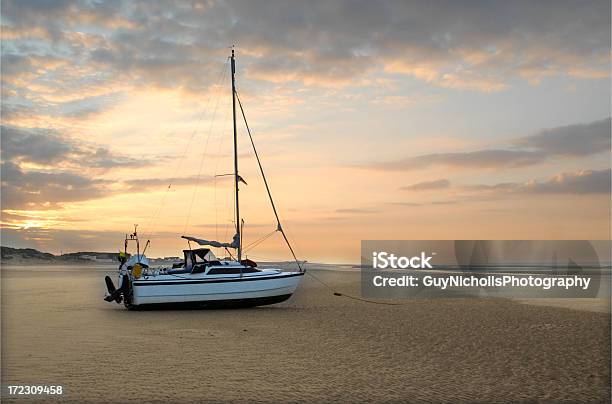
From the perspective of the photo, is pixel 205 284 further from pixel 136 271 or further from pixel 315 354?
pixel 315 354

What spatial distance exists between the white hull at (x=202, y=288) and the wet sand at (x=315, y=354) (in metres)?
0.98

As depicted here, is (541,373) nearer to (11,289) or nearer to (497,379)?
(497,379)

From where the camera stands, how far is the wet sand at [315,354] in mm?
12367

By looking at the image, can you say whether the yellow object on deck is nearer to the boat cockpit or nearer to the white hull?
the white hull

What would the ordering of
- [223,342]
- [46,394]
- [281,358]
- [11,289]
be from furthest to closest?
1. [11,289]
2. [223,342]
3. [281,358]
4. [46,394]

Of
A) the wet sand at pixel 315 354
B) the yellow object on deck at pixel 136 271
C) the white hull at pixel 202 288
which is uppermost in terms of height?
the yellow object on deck at pixel 136 271

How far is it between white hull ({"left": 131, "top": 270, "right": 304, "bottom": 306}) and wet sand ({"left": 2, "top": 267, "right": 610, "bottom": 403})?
0.98 m

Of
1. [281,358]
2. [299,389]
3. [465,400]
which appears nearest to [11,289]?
[281,358]

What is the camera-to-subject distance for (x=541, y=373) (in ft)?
47.0

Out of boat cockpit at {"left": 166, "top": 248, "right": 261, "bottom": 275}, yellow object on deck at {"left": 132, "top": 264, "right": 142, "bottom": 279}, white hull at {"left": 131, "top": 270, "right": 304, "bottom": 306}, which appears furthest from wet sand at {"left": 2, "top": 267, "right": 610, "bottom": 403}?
yellow object on deck at {"left": 132, "top": 264, "right": 142, "bottom": 279}

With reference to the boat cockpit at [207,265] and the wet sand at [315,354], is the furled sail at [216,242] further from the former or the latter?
the wet sand at [315,354]

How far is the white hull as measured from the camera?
29.4 metres

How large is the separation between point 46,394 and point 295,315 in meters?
16.0

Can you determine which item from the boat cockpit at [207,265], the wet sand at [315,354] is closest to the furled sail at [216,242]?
the boat cockpit at [207,265]
